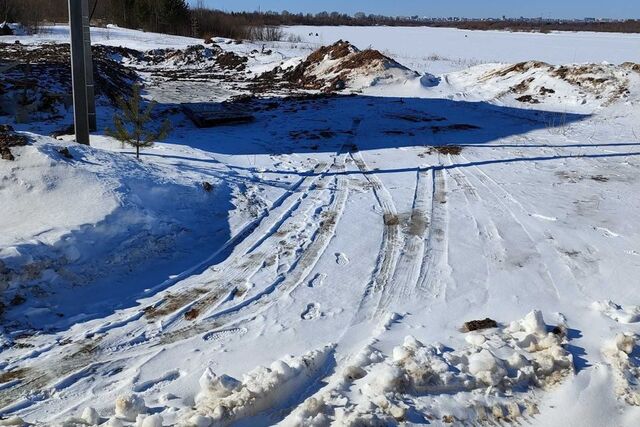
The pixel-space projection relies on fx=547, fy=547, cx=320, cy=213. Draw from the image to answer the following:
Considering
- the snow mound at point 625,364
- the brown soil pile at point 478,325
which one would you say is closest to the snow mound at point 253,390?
the brown soil pile at point 478,325

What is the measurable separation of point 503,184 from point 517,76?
1133 cm

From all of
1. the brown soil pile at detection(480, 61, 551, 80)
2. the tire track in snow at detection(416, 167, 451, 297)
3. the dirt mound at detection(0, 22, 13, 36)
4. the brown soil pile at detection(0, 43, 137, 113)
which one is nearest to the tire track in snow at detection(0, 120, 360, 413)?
the tire track in snow at detection(416, 167, 451, 297)

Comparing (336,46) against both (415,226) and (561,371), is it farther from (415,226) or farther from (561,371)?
(561,371)

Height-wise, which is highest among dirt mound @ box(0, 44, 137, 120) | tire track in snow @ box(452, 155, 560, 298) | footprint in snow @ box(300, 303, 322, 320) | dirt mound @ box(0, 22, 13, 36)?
dirt mound @ box(0, 22, 13, 36)

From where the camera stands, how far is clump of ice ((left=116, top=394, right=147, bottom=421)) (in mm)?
3371

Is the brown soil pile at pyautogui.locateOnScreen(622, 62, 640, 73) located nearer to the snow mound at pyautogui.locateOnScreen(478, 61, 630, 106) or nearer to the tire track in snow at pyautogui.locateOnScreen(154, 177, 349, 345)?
the snow mound at pyautogui.locateOnScreen(478, 61, 630, 106)

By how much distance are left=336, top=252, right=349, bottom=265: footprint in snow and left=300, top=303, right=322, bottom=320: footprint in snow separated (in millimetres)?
958

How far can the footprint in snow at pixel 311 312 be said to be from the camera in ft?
15.4

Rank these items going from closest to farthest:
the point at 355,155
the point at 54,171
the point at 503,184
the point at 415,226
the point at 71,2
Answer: the point at 54,171 < the point at 415,226 < the point at 71,2 < the point at 503,184 < the point at 355,155

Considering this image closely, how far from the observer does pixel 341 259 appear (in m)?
5.85

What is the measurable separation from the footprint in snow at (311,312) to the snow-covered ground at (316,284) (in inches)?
1.3

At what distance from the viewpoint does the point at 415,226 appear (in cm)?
677

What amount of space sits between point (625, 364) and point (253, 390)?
2.69 m

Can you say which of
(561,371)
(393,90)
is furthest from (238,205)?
(393,90)
